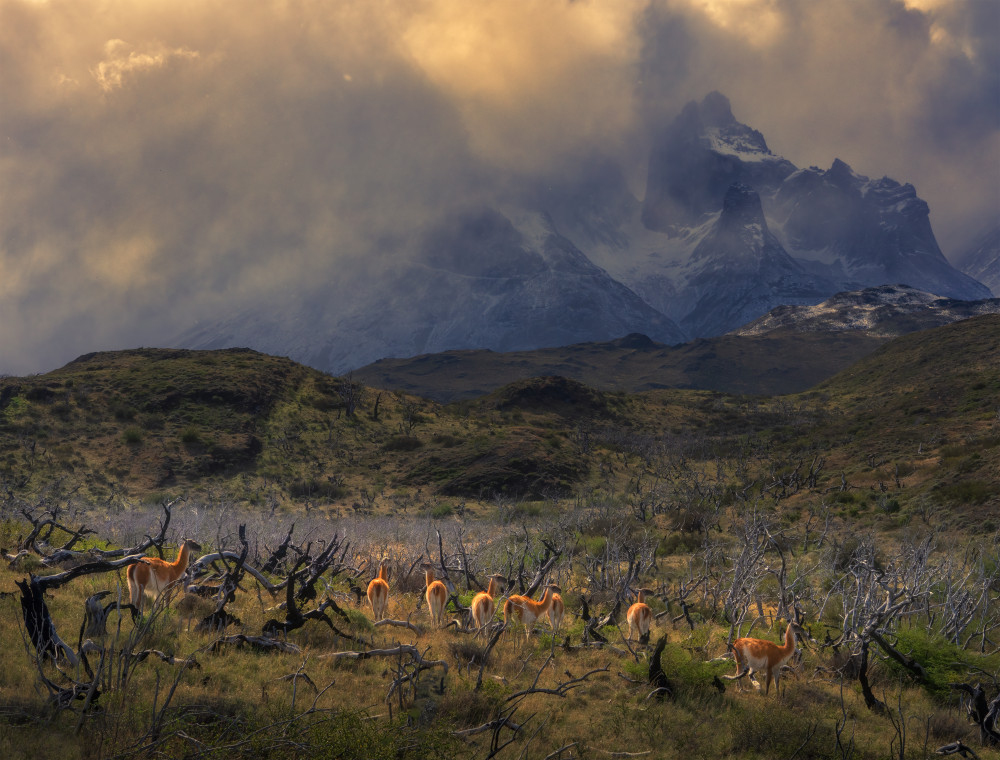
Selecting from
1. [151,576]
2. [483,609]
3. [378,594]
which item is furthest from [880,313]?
[151,576]

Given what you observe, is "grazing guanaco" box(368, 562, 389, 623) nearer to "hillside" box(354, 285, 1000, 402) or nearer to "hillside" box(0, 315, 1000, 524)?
"hillside" box(0, 315, 1000, 524)

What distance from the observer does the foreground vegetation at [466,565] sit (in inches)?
212

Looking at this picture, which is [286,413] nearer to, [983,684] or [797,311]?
[983,684]

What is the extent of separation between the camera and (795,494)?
27750 millimetres

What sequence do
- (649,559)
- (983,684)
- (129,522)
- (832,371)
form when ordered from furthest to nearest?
(832,371) < (129,522) < (649,559) < (983,684)

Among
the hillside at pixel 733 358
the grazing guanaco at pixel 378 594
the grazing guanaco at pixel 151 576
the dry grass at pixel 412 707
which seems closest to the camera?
the dry grass at pixel 412 707

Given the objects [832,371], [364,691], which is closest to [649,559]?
[364,691]

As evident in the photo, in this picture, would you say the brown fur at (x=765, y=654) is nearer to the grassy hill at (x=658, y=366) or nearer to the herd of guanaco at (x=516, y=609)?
the herd of guanaco at (x=516, y=609)

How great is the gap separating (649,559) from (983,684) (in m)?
7.04

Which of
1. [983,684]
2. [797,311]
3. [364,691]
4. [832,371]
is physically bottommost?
[983,684]

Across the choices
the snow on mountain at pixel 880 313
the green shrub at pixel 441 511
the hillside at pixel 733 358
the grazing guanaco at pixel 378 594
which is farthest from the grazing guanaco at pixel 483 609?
the snow on mountain at pixel 880 313

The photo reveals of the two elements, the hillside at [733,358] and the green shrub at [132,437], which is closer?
the green shrub at [132,437]

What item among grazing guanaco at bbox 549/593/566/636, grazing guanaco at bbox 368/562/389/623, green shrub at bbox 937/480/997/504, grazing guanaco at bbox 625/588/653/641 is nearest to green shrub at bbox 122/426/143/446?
grazing guanaco at bbox 368/562/389/623

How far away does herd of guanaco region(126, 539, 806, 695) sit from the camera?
650cm
